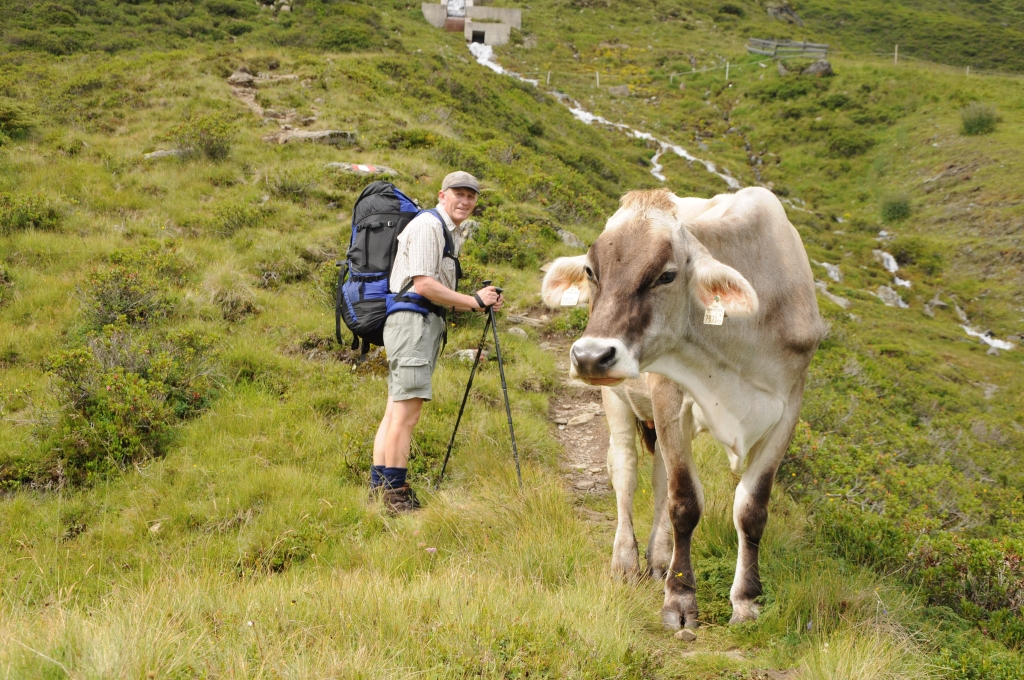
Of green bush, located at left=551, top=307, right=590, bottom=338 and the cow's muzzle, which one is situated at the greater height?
the cow's muzzle

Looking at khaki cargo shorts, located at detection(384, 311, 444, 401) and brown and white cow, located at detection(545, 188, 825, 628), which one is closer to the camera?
brown and white cow, located at detection(545, 188, 825, 628)

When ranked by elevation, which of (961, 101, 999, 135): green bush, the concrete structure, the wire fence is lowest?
(961, 101, 999, 135): green bush

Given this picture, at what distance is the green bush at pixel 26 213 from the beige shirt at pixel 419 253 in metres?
6.96

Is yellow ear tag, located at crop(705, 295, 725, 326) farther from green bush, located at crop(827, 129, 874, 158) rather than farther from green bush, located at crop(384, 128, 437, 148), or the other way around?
green bush, located at crop(827, 129, 874, 158)

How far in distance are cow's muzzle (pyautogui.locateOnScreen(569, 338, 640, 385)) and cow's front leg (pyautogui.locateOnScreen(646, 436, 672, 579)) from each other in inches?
54.6

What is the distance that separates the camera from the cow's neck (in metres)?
3.63

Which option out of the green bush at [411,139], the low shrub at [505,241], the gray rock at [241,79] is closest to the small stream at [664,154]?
the green bush at [411,139]

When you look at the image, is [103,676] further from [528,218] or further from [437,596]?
[528,218]

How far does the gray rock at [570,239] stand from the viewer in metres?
12.2

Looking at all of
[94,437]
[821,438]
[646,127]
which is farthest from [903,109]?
[94,437]

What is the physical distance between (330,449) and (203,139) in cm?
995

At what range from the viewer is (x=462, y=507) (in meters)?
4.47

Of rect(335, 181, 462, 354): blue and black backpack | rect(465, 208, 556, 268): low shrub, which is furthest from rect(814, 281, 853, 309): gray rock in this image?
rect(335, 181, 462, 354): blue and black backpack

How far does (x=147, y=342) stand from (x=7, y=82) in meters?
15.5
